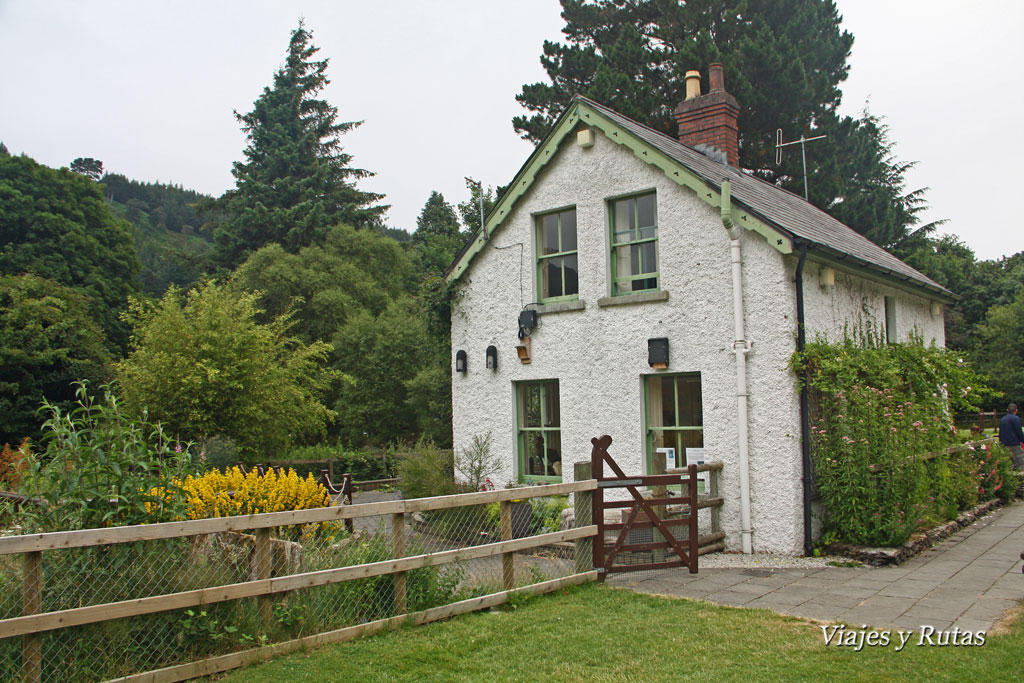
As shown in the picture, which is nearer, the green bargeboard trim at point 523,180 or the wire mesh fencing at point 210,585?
the wire mesh fencing at point 210,585

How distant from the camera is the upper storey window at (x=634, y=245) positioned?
11641mm

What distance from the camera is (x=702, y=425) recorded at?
10.8 meters

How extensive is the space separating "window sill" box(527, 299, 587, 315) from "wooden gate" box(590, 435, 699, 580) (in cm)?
384

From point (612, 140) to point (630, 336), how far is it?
312 centimetres

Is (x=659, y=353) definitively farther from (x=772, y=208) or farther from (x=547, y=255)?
(x=772, y=208)

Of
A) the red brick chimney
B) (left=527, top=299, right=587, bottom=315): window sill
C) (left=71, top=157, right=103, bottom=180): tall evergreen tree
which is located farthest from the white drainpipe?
(left=71, top=157, right=103, bottom=180): tall evergreen tree

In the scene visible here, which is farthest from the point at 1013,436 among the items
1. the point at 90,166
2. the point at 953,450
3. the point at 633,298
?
the point at 90,166

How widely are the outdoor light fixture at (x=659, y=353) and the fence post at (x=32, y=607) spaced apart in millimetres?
8173

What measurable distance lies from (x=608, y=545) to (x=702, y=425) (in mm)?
2961

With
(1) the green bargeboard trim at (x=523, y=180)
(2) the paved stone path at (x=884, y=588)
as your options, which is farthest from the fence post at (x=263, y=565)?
(1) the green bargeboard trim at (x=523, y=180)

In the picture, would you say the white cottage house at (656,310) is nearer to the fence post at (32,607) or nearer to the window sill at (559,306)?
the window sill at (559,306)

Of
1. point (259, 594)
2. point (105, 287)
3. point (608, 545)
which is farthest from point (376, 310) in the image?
point (259, 594)

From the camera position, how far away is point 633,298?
11461mm

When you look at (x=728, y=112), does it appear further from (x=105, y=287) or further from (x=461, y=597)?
(x=105, y=287)
